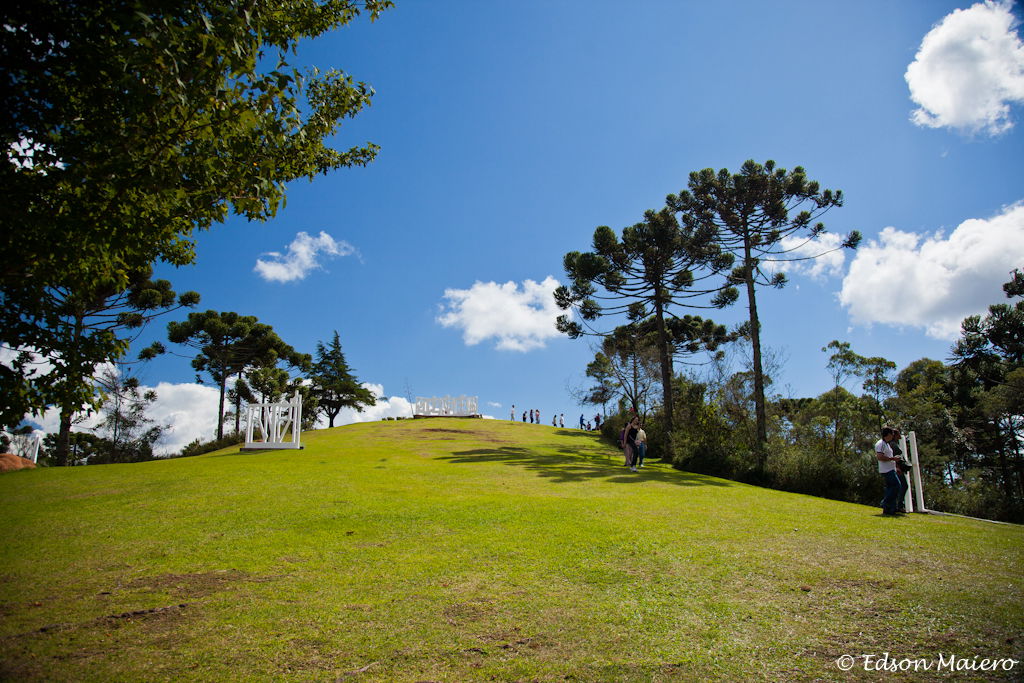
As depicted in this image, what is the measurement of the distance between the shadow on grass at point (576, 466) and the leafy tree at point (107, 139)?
11.2 m

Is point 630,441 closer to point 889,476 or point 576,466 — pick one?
point 576,466

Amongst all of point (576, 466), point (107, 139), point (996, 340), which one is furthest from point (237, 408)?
point (996, 340)

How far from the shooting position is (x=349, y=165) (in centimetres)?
868

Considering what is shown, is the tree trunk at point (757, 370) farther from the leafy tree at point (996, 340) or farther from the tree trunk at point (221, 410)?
the tree trunk at point (221, 410)

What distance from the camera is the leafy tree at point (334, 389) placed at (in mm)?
51844

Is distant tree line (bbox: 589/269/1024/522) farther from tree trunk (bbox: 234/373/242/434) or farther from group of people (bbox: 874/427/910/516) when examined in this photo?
tree trunk (bbox: 234/373/242/434)

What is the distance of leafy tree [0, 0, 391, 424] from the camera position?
15.5 ft

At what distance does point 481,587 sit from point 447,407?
37388 mm

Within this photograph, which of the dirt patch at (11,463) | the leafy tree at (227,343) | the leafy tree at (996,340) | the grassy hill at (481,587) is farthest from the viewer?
the leafy tree at (227,343)

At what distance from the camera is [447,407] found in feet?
141

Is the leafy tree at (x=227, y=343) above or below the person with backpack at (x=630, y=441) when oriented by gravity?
above

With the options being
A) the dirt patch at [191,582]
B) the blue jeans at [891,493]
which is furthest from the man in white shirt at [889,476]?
the dirt patch at [191,582]

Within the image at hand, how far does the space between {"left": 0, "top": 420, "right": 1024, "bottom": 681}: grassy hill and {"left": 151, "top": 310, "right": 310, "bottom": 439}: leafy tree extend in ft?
95.8

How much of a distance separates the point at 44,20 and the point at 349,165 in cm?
408
